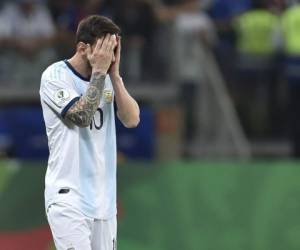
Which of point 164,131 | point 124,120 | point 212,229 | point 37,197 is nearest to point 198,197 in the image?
point 212,229

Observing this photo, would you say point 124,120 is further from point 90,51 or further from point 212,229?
point 212,229

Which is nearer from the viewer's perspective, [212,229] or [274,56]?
[212,229]

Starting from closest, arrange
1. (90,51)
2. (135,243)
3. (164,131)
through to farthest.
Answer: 1. (90,51)
2. (135,243)
3. (164,131)

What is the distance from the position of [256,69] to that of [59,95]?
825 centimetres

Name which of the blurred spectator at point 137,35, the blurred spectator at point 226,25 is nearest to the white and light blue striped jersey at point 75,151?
the blurred spectator at point 137,35

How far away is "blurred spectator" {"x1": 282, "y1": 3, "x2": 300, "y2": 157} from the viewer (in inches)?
527

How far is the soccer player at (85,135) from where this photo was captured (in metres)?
6.39

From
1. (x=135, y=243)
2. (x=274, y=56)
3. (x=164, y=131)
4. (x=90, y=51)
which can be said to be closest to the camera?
(x=90, y=51)

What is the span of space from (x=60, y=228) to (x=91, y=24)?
1370 millimetres

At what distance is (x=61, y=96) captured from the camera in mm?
6457

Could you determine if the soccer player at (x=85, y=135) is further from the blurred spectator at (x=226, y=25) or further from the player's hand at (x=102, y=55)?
the blurred spectator at (x=226, y=25)

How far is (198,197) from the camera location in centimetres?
1034

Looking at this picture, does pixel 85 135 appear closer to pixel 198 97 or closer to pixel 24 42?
pixel 24 42

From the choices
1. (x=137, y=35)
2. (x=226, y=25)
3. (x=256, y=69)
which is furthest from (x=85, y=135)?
(x=226, y=25)
